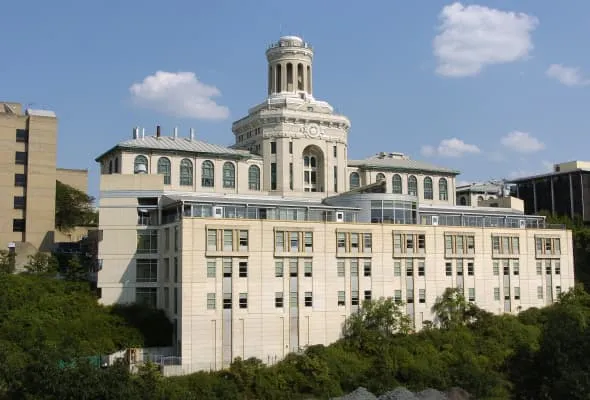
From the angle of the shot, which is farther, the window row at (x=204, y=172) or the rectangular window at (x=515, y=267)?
the window row at (x=204, y=172)

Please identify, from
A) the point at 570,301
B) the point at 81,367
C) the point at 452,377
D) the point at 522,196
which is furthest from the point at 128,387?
the point at 522,196

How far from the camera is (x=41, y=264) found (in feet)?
243

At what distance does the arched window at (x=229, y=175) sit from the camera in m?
87.1

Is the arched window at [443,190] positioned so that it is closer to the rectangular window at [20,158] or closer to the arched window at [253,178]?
the arched window at [253,178]

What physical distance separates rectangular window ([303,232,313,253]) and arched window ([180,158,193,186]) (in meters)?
20.9

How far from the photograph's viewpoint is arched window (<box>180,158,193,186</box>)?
276 ft

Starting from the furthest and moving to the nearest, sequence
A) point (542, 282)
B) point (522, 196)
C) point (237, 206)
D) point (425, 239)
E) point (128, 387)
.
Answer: point (522, 196)
point (542, 282)
point (425, 239)
point (237, 206)
point (128, 387)

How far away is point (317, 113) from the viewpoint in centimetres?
9219

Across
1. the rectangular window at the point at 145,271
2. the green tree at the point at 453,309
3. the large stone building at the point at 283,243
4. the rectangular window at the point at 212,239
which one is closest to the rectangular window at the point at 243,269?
the large stone building at the point at 283,243

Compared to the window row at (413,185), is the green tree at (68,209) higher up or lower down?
lower down

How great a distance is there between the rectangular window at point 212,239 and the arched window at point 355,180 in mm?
34923

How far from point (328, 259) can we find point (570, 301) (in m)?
30.6

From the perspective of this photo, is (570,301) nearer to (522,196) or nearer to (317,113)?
(317,113)

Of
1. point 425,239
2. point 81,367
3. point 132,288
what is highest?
point 425,239
